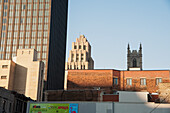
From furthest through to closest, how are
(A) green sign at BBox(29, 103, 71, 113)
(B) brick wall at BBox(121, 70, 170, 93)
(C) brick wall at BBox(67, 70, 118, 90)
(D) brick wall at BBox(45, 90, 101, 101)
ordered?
(C) brick wall at BBox(67, 70, 118, 90) → (B) brick wall at BBox(121, 70, 170, 93) → (D) brick wall at BBox(45, 90, 101, 101) → (A) green sign at BBox(29, 103, 71, 113)

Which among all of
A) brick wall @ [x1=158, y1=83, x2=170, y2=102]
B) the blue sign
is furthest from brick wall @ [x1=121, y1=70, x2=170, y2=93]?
the blue sign

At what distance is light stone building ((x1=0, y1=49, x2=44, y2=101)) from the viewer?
9631 cm

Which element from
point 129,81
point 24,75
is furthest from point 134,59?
point 24,75

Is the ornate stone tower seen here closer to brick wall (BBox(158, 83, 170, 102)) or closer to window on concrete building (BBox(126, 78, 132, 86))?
window on concrete building (BBox(126, 78, 132, 86))

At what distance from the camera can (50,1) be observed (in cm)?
13638

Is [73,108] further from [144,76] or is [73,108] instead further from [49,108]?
[144,76]

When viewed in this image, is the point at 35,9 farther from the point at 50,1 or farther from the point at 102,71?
the point at 102,71

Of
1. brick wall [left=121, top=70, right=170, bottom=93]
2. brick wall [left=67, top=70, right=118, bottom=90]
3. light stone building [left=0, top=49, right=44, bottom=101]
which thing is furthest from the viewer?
brick wall [left=67, top=70, right=118, bottom=90]

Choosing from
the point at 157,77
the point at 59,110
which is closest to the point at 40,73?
the point at 157,77

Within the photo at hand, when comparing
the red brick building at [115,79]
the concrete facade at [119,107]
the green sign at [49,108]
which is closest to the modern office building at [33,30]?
the red brick building at [115,79]

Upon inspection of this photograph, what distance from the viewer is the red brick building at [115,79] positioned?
9619cm

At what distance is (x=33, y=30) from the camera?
440 ft

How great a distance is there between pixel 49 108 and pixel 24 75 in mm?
53160

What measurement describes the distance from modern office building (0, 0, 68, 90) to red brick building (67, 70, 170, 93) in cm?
3051
